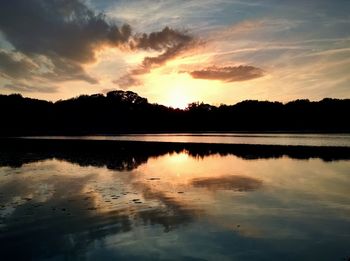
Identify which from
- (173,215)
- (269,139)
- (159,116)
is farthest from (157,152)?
(159,116)

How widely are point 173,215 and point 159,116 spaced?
6669 inches

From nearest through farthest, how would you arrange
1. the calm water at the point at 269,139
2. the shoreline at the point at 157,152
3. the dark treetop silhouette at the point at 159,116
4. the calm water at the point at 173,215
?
the calm water at the point at 173,215
the shoreline at the point at 157,152
the calm water at the point at 269,139
the dark treetop silhouette at the point at 159,116

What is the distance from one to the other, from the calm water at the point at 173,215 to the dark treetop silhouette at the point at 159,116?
401 feet

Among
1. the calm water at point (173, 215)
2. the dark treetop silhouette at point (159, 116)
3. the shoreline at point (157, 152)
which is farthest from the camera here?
the dark treetop silhouette at point (159, 116)

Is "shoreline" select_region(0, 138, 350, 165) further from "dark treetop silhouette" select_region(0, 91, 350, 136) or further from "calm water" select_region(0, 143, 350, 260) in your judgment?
"dark treetop silhouette" select_region(0, 91, 350, 136)

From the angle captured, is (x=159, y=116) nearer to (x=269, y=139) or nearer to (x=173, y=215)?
(x=269, y=139)

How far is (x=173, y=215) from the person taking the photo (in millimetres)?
14750

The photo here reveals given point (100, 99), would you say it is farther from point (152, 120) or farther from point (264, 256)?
point (264, 256)

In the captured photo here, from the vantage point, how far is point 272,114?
16438 cm

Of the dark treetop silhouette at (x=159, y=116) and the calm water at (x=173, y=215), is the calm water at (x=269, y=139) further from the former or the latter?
the dark treetop silhouette at (x=159, y=116)

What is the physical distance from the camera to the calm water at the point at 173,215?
10.7 metres

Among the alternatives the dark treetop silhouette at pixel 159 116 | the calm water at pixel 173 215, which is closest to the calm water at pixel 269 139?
the calm water at pixel 173 215

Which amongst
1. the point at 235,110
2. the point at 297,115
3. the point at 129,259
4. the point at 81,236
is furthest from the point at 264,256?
the point at 235,110

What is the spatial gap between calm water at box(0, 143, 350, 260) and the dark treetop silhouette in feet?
401
